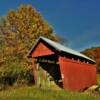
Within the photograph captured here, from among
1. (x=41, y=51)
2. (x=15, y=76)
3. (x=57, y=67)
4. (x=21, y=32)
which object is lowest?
(x=15, y=76)

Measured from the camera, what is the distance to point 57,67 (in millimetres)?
29766

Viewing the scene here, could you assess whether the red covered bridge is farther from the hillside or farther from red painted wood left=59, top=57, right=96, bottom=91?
the hillside

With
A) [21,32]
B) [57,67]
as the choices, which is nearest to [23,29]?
[21,32]

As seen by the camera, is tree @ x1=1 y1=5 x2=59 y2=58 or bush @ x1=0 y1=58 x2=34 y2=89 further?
tree @ x1=1 y1=5 x2=59 y2=58

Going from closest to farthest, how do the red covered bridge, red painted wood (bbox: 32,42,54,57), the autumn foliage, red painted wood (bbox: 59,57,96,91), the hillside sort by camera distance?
1. red painted wood (bbox: 59,57,96,91)
2. the red covered bridge
3. red painted wood (bbox: 32,42,54,57)
4. the autumn foliage
5. the hillside

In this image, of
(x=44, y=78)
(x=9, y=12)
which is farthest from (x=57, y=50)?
(x=9, y=12)

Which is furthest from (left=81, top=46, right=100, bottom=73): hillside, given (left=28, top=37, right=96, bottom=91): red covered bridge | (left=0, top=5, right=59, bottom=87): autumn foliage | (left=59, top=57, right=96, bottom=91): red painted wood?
(left=28, top=37, right=96, bottom=91): red covered bridge

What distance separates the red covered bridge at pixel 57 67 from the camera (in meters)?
24.6

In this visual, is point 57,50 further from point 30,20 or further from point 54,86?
point 30,20

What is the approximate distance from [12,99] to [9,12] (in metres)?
25.7

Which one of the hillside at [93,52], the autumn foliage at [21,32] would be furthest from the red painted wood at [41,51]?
the hillside at [93,52]

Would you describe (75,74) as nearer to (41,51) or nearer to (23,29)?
(41,51)

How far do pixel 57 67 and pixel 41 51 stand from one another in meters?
4.47

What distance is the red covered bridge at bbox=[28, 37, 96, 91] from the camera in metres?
24.6
